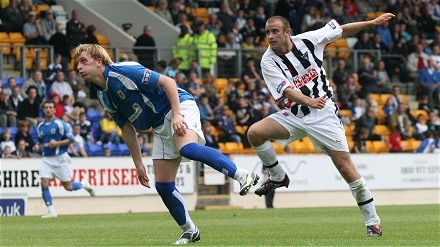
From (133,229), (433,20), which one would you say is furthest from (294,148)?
(133,229)

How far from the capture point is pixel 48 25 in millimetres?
26391

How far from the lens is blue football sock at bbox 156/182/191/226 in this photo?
10570 millimetres

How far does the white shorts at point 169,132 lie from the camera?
1027 cm

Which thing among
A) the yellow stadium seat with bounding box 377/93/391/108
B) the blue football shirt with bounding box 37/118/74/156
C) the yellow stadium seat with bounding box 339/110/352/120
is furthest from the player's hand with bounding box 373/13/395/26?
the yellow stadium seat with bounding box 377/93/391/108

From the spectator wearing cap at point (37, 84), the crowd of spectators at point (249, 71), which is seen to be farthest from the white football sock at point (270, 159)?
the spectator wearing cap at point (37, 84)

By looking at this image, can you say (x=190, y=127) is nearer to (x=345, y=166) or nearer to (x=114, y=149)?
(x=345, y=166)

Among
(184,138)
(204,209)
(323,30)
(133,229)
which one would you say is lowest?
(204,209)

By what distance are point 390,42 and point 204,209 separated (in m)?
10.6

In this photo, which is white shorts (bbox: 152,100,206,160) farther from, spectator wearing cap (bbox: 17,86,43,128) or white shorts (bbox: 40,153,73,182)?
spectator wearing cap (bbox: 17,86,43,128)

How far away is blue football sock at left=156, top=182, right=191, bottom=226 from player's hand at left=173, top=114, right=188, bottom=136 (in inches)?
41.1

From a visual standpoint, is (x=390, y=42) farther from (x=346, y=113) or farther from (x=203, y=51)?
(x=203, y=51)

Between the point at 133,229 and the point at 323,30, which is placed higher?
the point at 323,30

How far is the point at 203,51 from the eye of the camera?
90.2ft

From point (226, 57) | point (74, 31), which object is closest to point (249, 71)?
point (226, 57)
